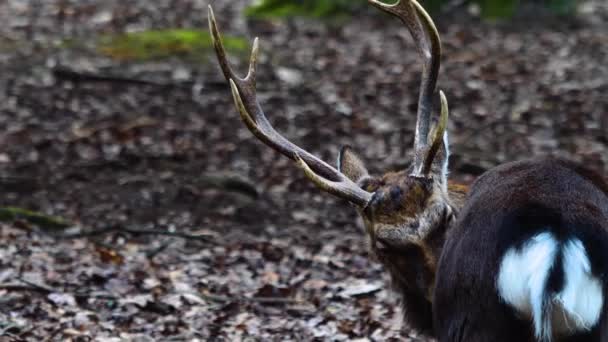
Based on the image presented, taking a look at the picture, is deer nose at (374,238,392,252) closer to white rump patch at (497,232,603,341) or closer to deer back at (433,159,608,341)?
deer back at (433,159,608,341)

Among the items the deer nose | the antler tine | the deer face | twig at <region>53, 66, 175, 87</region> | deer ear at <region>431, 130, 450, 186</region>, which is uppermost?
the antler tine

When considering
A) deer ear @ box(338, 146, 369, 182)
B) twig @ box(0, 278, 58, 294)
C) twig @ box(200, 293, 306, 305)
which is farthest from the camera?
twig @ box(200, 293, 306, 305)

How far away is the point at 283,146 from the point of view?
5.72m

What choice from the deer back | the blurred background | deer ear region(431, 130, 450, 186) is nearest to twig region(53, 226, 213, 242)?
the blurred background

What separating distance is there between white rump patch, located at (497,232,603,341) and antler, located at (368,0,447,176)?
153 centimetres

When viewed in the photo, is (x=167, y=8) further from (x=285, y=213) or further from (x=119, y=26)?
(x=285, y=213)

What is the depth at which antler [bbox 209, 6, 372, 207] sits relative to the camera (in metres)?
5.28

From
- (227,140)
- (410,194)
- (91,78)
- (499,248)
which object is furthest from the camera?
(91,78)

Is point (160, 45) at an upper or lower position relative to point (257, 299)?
upper

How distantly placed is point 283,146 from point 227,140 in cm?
452

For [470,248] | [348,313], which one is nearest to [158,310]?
[348,313]

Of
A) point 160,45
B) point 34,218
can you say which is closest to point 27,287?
point 34,218

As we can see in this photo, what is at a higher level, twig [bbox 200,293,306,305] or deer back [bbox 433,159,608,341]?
deer back [bbox 433,159,608,341]

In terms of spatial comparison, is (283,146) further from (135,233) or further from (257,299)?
(135,233)
